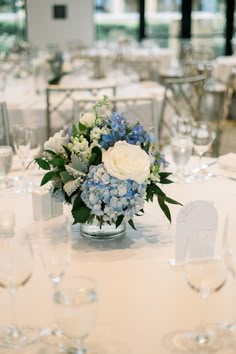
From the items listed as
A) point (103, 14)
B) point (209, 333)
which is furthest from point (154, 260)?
point (103, 14)

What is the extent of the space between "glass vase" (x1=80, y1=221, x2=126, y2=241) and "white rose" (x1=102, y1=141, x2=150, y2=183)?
0.22 metres

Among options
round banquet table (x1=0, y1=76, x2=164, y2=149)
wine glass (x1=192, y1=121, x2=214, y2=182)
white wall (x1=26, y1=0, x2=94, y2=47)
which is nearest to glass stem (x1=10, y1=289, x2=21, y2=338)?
wine glass (x1=192, y1=121, x2=214, y2=182)

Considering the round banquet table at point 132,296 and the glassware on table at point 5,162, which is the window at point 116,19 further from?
the round banquet table at point 132,296

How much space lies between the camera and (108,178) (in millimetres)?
1502

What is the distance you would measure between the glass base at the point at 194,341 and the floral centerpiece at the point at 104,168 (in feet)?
1.34

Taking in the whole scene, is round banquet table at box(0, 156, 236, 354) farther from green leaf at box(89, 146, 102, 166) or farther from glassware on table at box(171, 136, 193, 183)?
glassware on table at box(171, 136, 193, 183)

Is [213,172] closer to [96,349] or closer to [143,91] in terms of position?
[96,349]

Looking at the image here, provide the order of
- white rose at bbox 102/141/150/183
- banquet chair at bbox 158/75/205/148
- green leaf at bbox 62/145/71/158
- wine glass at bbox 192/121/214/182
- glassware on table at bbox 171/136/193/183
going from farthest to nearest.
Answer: banquet chair at bbox 158/75/205/148
wine glass at bbox 192/121/214/182
glassware on table at bbox 171/136/193/183
green leaf at bbox 62/145/71/158
white rose at bbox 102/141/150/183

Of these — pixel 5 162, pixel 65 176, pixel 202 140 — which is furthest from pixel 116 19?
pixel 65 176

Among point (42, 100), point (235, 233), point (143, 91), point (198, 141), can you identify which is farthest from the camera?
point (143, 91)

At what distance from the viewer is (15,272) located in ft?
4.07

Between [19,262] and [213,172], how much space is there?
4.26ft

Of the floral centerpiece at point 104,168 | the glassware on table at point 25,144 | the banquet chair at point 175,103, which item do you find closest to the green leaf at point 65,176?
the floral centerpiece at point 104,168

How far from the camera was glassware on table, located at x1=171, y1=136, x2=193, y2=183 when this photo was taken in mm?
2207
